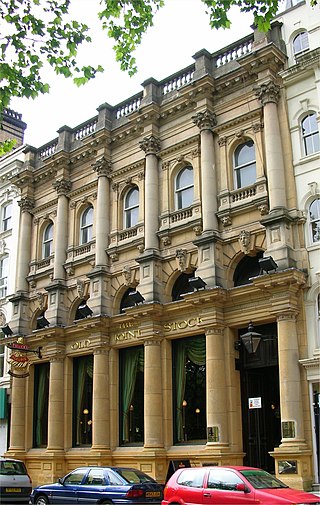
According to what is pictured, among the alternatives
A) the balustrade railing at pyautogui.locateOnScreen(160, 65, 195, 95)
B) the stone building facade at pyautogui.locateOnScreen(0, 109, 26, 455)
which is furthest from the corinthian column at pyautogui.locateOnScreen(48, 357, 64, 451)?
the balustrade railing at pyautogui.locateOnScreen(160, 65, 195, 95)

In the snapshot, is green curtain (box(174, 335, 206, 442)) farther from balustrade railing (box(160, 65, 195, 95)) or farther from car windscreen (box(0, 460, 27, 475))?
balustrade railing (box(160, 65, 195, 95))

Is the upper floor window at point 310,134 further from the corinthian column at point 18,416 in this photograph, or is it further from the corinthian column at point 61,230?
the corinthian column at point 18,416

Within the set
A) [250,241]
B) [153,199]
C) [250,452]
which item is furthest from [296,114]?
[250,452]

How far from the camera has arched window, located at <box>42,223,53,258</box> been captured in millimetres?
33812

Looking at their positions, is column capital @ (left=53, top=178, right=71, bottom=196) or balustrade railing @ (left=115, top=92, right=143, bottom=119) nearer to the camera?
balustrade railing @ (left=115, top=92, right=143, bottom=119)

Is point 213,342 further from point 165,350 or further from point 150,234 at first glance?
point 150,234

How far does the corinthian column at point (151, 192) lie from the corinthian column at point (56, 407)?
7.39 m

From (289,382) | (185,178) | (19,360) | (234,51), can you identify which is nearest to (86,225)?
(185,178)

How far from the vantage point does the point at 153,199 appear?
27.8 meters

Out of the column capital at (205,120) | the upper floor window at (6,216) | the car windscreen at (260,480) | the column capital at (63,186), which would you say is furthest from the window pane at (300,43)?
the upper floor window at (6,216)

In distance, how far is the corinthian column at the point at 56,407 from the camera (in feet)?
95.0

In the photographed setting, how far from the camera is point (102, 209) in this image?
30047 mm

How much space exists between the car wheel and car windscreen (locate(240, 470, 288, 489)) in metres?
7.77

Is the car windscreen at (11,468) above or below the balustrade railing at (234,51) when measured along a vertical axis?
below
